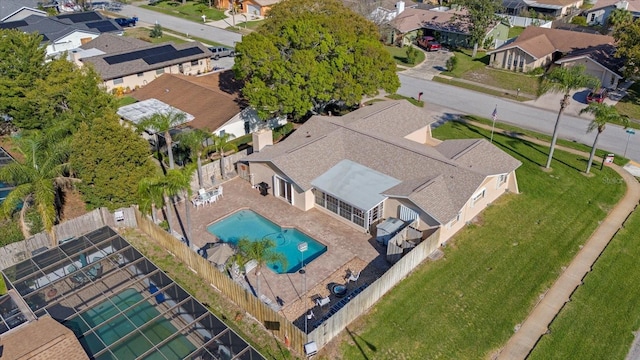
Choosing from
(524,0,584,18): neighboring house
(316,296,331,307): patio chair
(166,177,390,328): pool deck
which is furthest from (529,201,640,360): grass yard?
(524,0,584,18): neighboring house

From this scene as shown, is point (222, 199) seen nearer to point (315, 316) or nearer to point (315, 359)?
point (315, 316)

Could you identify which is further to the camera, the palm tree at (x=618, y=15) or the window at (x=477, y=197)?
the palm tree at (x=618, y=15)

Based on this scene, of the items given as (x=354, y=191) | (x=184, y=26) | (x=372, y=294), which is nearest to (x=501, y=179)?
(x=354, y=191)

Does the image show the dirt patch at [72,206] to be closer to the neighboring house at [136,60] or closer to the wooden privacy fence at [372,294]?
the wooden privacy fence at [372,294]

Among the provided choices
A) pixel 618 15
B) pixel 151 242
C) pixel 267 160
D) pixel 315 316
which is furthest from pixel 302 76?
pixel 618 15

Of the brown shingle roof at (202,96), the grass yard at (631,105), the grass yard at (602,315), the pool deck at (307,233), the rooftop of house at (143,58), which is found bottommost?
the grass yard at (602,315)

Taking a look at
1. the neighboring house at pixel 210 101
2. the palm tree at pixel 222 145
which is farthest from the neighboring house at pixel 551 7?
the palm tree at pixel 222 145

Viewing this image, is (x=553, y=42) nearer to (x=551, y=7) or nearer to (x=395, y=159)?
(x=551, y=7)
